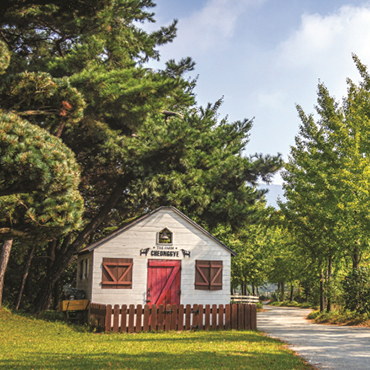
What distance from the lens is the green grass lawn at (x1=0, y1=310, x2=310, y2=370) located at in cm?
885

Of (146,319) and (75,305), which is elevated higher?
(75,305)

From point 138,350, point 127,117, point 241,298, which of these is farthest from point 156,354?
point 241,298

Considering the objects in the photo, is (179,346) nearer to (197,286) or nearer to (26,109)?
(197,286)

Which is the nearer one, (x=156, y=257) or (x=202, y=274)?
(x=156, y=257)

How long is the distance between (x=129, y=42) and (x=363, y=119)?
11.0 m

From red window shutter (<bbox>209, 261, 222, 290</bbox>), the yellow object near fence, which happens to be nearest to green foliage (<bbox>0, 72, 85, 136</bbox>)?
the yellow object near fence

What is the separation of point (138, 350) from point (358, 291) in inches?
493

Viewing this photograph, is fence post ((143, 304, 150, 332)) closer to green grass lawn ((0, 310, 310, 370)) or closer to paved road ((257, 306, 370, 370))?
green grass lawn ((0, 310, 310, 370))

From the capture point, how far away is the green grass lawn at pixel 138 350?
29.0 ft

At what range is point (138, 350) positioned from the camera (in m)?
10.8

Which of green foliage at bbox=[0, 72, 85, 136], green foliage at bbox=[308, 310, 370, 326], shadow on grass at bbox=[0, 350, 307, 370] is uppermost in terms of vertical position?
green foliage at bbox=[0, 72, 85, 136]

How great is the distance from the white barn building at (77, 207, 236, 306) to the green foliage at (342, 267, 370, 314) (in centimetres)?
606

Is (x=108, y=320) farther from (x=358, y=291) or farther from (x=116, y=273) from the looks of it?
(x=358, y=291)

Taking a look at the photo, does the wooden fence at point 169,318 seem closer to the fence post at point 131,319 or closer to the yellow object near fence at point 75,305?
the fence post at point 131,319
